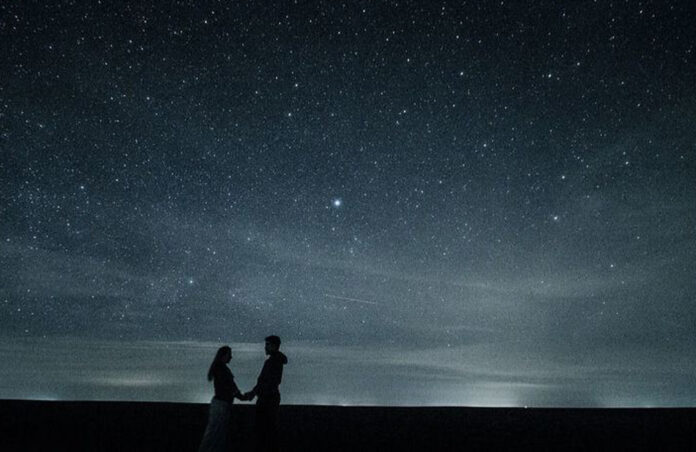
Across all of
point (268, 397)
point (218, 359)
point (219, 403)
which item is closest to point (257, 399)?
point (268, 397)

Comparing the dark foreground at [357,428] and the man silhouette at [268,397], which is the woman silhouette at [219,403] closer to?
the man silhouette at [268,397]

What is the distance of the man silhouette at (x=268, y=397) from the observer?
5863mm

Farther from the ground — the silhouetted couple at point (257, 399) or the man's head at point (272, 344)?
the man's head at point (272, 344)

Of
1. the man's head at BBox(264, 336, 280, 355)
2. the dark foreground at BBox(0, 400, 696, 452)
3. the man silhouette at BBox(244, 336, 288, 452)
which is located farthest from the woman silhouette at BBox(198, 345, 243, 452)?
the dark foreground at BBox(0, 400, 696, 452)

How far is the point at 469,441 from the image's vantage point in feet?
26.4

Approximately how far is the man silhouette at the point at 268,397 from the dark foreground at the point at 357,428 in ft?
5.35

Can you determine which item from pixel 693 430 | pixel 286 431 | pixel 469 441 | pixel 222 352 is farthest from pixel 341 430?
pixel 693 430

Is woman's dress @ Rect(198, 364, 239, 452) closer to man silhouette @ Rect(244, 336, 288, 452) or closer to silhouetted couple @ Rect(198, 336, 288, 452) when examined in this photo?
silhouetted couple @ Rect(198, 336, 288, 452)

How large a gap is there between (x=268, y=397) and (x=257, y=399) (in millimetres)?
166

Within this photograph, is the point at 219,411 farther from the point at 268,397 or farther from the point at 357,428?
the point at 357,428

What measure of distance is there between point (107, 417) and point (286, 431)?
4092mm

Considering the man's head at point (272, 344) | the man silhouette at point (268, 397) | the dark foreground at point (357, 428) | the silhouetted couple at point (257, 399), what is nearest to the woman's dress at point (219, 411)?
the silhouetted couple at point (257, 399)

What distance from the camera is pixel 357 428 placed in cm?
927

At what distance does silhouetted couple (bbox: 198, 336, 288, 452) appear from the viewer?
587cm
